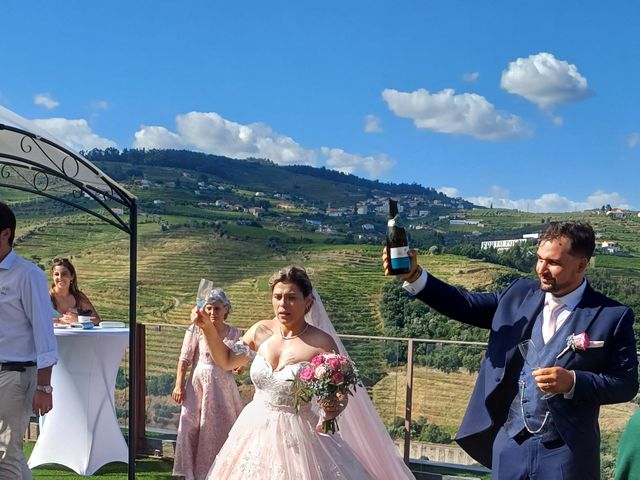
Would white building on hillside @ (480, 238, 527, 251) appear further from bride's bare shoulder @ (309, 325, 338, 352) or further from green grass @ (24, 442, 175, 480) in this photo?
bride's bare shoulder @ (309, 325, 338, 352)

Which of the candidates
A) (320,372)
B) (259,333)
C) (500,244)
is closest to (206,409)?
(259,333)

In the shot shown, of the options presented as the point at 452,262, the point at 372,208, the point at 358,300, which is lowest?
the point at 358,300

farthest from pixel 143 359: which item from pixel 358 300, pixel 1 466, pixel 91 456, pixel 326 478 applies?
pixel 358 300

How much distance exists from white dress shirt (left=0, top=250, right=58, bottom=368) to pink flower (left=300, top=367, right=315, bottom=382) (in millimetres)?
1317

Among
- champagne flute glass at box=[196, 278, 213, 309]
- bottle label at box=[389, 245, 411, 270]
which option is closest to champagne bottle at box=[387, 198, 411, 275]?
bottle label at box=[389, 245, 411, 270]

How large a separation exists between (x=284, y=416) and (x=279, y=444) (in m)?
0.18

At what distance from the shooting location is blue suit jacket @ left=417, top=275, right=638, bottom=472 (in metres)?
2.47

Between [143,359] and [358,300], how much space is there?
15.0 m

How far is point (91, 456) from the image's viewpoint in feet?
18.3

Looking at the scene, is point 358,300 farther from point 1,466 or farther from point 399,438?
point 1,466

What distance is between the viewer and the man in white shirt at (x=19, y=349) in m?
3.68

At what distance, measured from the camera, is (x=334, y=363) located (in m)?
3.61

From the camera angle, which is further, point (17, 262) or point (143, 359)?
point (143, 359)

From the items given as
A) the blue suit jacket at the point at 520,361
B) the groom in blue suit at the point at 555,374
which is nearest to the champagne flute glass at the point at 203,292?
the blue suit jacket at the point at 520,361
